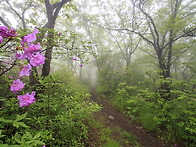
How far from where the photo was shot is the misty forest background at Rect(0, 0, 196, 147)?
154 cm

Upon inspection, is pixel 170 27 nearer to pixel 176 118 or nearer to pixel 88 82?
pixel 176 118

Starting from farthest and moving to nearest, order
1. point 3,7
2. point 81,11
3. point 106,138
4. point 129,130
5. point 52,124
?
point 81,11, point 3,7, point 129,130, point 106,138, point 52,124

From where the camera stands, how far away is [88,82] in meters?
10.2

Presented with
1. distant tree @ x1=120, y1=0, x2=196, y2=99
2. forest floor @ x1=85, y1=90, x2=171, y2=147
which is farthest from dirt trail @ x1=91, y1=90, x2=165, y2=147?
distant tree @ x1=120, y1=0, x2=196, y2=99

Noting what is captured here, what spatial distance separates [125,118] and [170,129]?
1510 mm

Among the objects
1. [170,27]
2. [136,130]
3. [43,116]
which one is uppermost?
[170,27]

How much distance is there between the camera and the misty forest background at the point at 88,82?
1542mm

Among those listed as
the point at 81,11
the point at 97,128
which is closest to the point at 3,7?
the point at 81,11

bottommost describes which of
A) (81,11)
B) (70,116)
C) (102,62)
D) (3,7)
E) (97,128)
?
(97,128)

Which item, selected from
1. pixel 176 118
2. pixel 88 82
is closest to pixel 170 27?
pixel 176 118

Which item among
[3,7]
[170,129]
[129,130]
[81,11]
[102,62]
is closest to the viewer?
[170,129]

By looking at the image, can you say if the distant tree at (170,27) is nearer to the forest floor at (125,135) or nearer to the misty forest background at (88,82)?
the misty forest background at (88,82)

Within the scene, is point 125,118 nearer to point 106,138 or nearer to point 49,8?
point 106,138

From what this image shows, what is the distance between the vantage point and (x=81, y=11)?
989cm
